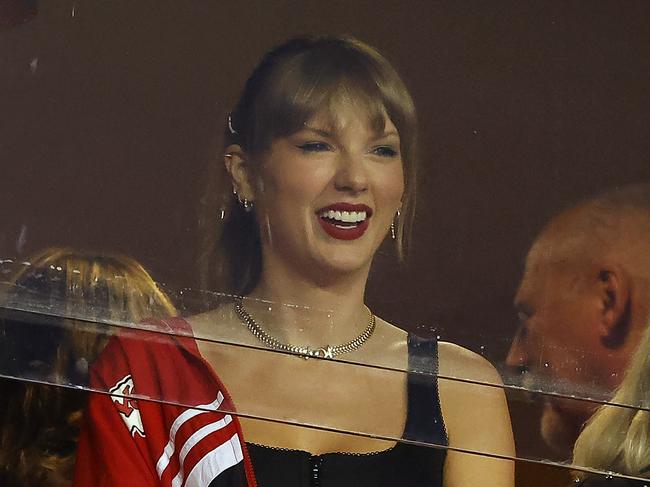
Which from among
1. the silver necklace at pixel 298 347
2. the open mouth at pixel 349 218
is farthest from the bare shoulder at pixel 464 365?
the open mouth at pixel 349 218

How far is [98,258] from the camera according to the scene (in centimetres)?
145

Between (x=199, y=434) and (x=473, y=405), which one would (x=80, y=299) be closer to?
(x=199, y=434)

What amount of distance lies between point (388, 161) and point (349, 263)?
16 cm

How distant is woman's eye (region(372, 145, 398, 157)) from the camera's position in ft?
4.83

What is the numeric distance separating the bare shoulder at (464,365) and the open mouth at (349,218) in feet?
0.68

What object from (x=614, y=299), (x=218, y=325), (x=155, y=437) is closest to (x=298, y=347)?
(x=218, y=325)

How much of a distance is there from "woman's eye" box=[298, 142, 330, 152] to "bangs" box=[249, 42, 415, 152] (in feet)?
A: 0.09

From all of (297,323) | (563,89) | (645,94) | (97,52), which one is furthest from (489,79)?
(97,52)

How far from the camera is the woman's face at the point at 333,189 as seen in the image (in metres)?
1.46

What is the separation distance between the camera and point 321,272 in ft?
4.84

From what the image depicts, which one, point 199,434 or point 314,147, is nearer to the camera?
point 314,147

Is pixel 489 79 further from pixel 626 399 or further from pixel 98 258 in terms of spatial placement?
pixel 98 258

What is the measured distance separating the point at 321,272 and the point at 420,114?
268mm

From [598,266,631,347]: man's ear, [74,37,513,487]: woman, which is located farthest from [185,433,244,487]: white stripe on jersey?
[598,266,631,347]: man's ear
